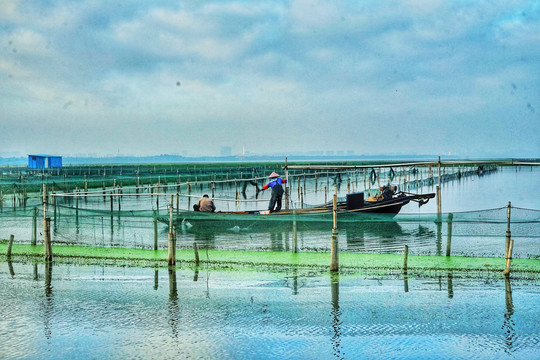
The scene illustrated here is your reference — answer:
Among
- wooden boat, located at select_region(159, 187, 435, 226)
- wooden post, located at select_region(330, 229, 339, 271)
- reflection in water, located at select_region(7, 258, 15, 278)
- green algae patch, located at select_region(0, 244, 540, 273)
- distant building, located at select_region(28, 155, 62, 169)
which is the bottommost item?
green algae patch, located at select_region(0, 244, 540, 273)

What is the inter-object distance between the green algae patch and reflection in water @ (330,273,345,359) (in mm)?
1794

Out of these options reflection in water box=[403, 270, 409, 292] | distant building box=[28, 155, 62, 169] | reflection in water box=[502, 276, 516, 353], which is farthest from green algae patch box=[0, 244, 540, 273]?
distant building box=[28, 155, 62, 169]

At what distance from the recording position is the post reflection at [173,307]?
8414 mm

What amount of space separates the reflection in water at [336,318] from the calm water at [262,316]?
0.02m

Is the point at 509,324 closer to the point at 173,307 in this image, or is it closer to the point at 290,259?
the point at 173,307

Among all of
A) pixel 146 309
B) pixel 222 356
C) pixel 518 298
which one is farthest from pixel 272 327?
pixel 518 298

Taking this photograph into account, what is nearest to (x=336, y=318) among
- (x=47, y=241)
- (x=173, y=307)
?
(x=173, y=307)

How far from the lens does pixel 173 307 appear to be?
380 inches

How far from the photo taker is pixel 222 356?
23.5 feet

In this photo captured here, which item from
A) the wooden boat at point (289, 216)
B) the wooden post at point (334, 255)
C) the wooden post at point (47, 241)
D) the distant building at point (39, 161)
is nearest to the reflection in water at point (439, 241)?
the wooden boat at point (289, 216)

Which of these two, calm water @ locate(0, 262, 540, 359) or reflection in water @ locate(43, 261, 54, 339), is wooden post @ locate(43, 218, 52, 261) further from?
calm water @ locate(0, 262, 540, 359)

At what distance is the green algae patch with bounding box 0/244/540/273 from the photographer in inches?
532

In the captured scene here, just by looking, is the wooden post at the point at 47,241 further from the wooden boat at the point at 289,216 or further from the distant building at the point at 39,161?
the distant building at the point at 39,161

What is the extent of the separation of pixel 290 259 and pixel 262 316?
555cm
